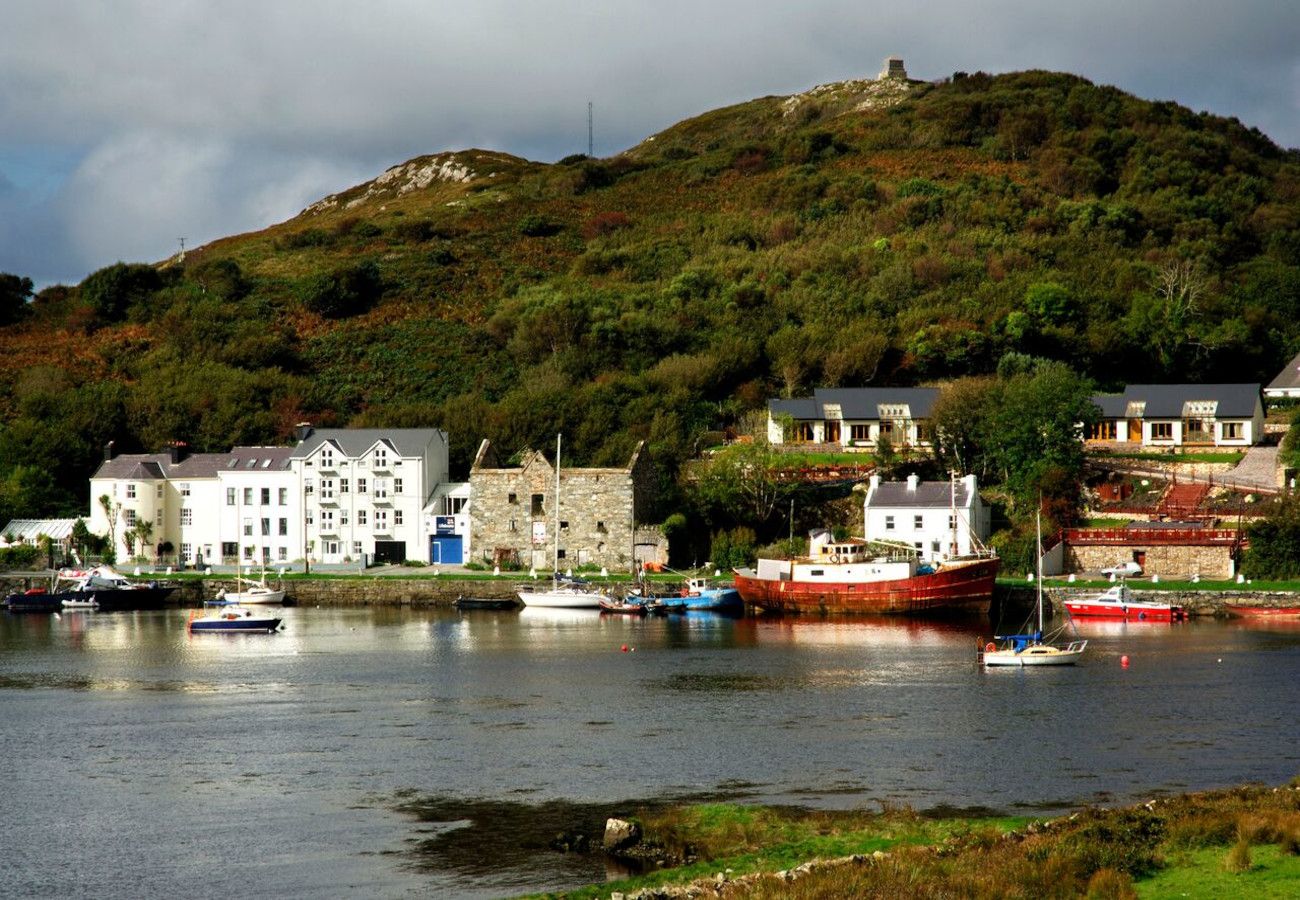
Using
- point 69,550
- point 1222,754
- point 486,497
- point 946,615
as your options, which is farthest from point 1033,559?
point 69,550

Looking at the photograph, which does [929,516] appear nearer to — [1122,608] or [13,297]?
[1122,608]

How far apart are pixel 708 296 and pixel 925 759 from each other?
88.3m

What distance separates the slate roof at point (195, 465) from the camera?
8344cm

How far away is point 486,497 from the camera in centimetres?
7788

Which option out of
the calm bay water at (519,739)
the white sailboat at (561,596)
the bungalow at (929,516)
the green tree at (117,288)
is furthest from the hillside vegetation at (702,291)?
the calm bay water at (519,739)

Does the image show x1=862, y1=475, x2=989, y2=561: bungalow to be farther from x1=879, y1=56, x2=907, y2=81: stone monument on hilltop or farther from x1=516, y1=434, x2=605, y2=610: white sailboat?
x1=879, y1=56, x2=907, y2=81: stone monument on hilltop

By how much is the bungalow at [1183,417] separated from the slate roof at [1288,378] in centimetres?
730

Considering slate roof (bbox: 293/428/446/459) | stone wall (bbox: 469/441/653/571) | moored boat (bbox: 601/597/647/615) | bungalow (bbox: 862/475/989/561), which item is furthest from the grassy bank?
slate roof (bbox: 293/428/446/459)

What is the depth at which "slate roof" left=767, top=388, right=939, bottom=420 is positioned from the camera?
89938 millimetres

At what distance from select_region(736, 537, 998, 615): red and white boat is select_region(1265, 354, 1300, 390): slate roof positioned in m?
35.9

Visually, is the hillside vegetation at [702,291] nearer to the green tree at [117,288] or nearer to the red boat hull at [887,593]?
the green tree at [117,288]

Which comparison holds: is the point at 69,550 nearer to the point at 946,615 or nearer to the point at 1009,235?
the point at 946,615

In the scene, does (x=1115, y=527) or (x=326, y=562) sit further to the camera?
(x=326, y=562)

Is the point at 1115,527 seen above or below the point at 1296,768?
above
